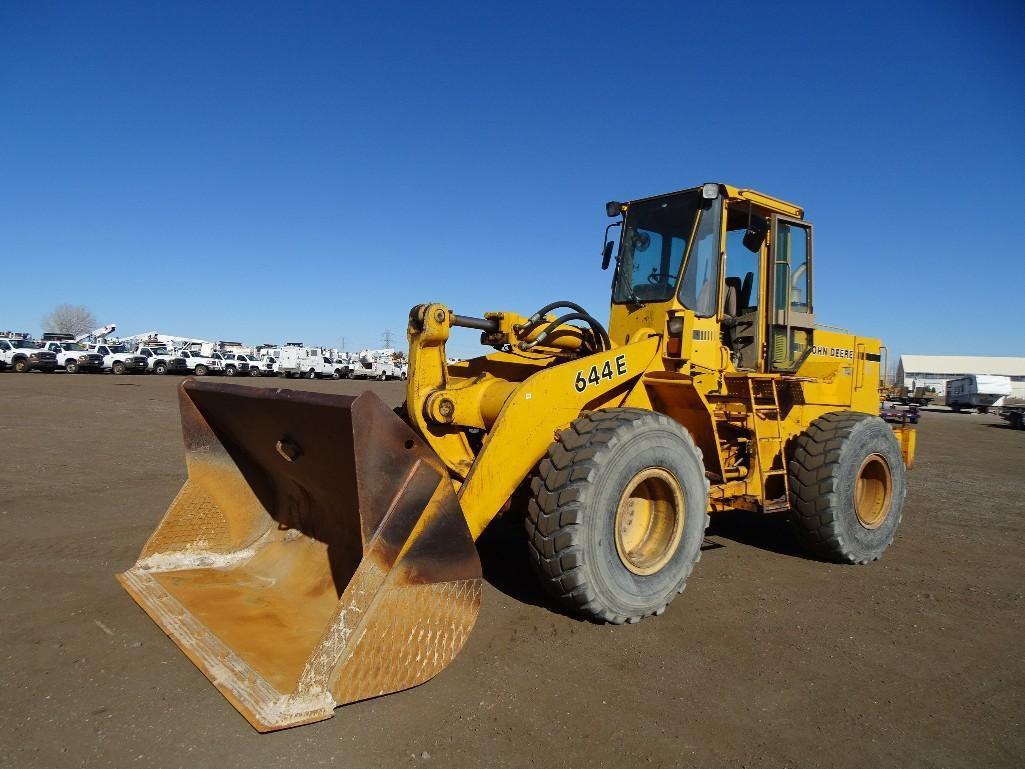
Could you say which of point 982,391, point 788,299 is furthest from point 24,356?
point 982,391

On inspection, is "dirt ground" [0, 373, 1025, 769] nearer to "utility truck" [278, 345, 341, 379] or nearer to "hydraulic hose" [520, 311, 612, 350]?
"hydraulic hose" [520, 311, 612, 350]

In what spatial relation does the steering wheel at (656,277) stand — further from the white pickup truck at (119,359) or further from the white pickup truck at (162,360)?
the white pickup truck at (162,360)

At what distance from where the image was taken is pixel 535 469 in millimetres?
4172

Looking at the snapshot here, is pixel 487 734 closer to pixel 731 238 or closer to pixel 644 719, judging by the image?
pixel 644 719

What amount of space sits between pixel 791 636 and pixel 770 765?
1.49m

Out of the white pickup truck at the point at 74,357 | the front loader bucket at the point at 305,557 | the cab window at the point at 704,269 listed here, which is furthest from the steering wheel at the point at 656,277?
the white pickup truck at the point at 74,357

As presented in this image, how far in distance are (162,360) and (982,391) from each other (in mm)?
48861

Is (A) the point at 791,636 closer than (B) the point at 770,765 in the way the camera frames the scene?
No

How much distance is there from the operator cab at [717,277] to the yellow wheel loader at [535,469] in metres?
0.02

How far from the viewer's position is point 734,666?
3641 millimetres

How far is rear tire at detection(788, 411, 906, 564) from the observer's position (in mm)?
5535

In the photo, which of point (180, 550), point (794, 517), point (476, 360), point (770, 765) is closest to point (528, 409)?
point (476, 360)

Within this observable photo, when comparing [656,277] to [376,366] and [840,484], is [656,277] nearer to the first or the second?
[840,484]

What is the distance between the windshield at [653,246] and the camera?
5492 mm
